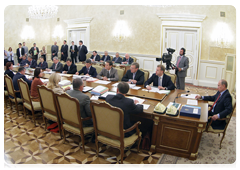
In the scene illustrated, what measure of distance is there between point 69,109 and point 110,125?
0.75 meters

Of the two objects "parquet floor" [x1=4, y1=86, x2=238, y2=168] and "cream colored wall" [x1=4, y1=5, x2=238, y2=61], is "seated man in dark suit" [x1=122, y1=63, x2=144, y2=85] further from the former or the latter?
"cream colored wall" [x1=4, y1=5, x2=238, y2=61]

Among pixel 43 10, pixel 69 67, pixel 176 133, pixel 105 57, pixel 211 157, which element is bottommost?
pixel 211 157

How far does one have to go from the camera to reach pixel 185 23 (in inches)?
306

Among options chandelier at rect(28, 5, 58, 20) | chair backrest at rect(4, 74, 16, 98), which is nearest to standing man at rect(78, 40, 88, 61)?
chandelier at rect(28, 5, 58, 20)

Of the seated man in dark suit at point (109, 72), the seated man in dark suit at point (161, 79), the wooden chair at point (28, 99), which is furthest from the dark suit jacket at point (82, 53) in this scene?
the seated man in dark suit at point (161, 79)

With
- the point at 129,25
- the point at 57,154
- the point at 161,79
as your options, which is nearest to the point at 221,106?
the point at 161,79

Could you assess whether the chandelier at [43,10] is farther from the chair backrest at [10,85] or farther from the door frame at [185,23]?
the door frame at [185,23]

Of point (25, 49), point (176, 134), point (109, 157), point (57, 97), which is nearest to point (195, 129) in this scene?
point (176, 134)

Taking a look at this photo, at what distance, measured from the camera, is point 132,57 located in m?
8.66

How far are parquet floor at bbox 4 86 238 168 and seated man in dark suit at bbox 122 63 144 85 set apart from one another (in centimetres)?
174

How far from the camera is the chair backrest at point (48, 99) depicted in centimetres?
333

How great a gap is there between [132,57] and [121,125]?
6340 millimetres

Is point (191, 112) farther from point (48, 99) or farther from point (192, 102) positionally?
point (48, 99)

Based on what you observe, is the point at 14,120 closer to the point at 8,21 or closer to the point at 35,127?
the point at 35,127
